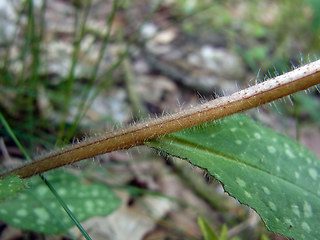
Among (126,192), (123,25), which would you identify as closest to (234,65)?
A: (123,25)

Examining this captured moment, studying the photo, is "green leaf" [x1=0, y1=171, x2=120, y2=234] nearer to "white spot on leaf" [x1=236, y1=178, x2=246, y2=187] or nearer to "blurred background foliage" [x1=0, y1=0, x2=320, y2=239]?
"blurred background foliage" [x1=0, y1=0, x2=320, y2=239]

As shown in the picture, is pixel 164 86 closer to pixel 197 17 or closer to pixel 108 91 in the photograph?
pixel 108 91

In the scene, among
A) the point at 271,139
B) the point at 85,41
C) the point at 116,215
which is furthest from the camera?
the point at 85,41

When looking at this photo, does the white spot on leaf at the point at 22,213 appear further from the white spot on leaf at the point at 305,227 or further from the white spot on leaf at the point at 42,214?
the white spot on leaf at the point at 305,227

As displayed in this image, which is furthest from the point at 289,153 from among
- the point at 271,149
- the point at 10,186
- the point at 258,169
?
the point at 10,186

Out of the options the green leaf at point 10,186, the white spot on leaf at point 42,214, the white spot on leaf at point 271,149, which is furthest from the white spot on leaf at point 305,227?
the white spot on leaf at point 42,214

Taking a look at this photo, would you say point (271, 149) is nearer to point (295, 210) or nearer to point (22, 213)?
point (295, 210)
